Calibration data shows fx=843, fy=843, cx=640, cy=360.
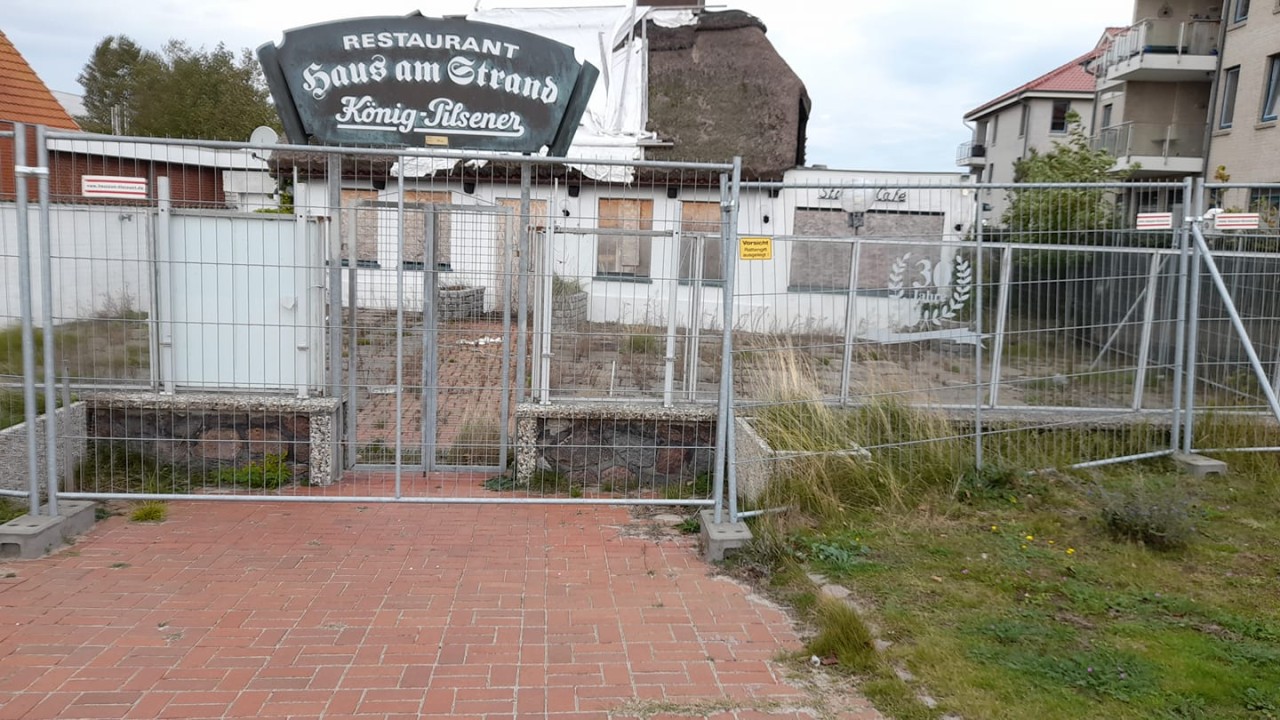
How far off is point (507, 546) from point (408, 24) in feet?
12.8

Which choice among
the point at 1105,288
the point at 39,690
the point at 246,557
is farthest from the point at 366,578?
the point at 1105,288

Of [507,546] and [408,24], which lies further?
[408,24]

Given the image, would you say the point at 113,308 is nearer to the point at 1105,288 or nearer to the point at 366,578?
the point at 366,578

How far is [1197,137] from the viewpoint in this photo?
83.9 ft

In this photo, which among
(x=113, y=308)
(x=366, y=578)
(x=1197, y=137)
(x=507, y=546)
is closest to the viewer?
(x=366, y=578)

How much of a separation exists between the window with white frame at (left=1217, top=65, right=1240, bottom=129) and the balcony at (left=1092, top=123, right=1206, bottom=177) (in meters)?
1.21

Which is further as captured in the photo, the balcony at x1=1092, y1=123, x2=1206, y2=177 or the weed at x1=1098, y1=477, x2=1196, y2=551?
the balcony at x1=1092, y1=123, x2=1206, y2=177

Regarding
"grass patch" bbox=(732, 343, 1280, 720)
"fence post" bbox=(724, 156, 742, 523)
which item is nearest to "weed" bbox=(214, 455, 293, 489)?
"fence post" bbox=(724, 156, 742, 523)

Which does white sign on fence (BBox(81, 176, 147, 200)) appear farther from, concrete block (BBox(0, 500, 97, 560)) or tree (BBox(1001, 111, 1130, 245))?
tree (BBox(1001, 111, 1130, 245))

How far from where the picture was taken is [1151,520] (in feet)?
16.5

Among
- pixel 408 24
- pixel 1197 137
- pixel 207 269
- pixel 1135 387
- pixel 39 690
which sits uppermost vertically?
pixel 1197 137

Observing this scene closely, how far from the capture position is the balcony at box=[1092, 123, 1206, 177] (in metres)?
24.9

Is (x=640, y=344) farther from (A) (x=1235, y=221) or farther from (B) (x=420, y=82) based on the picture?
(A) (x=1235, y=221)

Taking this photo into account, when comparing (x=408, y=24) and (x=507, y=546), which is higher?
(x=408, y=24)
